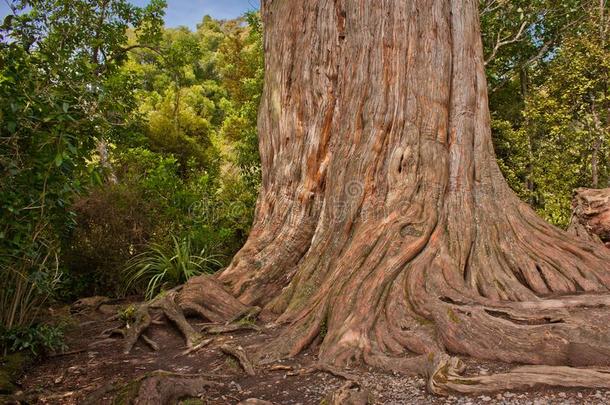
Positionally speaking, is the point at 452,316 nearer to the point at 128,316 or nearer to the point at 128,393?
the point at 128,393

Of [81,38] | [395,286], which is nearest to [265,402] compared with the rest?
[395,286]

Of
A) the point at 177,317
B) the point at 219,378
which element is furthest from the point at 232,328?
the point at 219,378

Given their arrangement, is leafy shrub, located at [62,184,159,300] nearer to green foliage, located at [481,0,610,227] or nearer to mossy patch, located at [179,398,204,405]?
mossy patch, located at [179,398,204,405]

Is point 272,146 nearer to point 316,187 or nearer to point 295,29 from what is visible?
point 316,187

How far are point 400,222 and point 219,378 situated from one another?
7.47 feet

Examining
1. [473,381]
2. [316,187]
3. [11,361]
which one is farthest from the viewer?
[316,187]

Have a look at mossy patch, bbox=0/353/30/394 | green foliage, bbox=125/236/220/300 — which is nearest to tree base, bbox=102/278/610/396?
mossy patch, bbox=0/353/30/394

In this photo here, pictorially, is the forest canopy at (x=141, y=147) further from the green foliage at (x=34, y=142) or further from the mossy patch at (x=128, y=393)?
the mossy patch at (x=128, y=393)

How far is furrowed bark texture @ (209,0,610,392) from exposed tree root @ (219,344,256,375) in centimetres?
27

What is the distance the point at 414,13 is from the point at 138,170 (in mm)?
6236

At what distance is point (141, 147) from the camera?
36.2ft

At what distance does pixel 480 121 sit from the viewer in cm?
555

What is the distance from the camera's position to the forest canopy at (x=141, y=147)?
386cm

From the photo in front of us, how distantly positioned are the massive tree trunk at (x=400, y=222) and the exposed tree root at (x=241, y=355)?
0.31 metres
